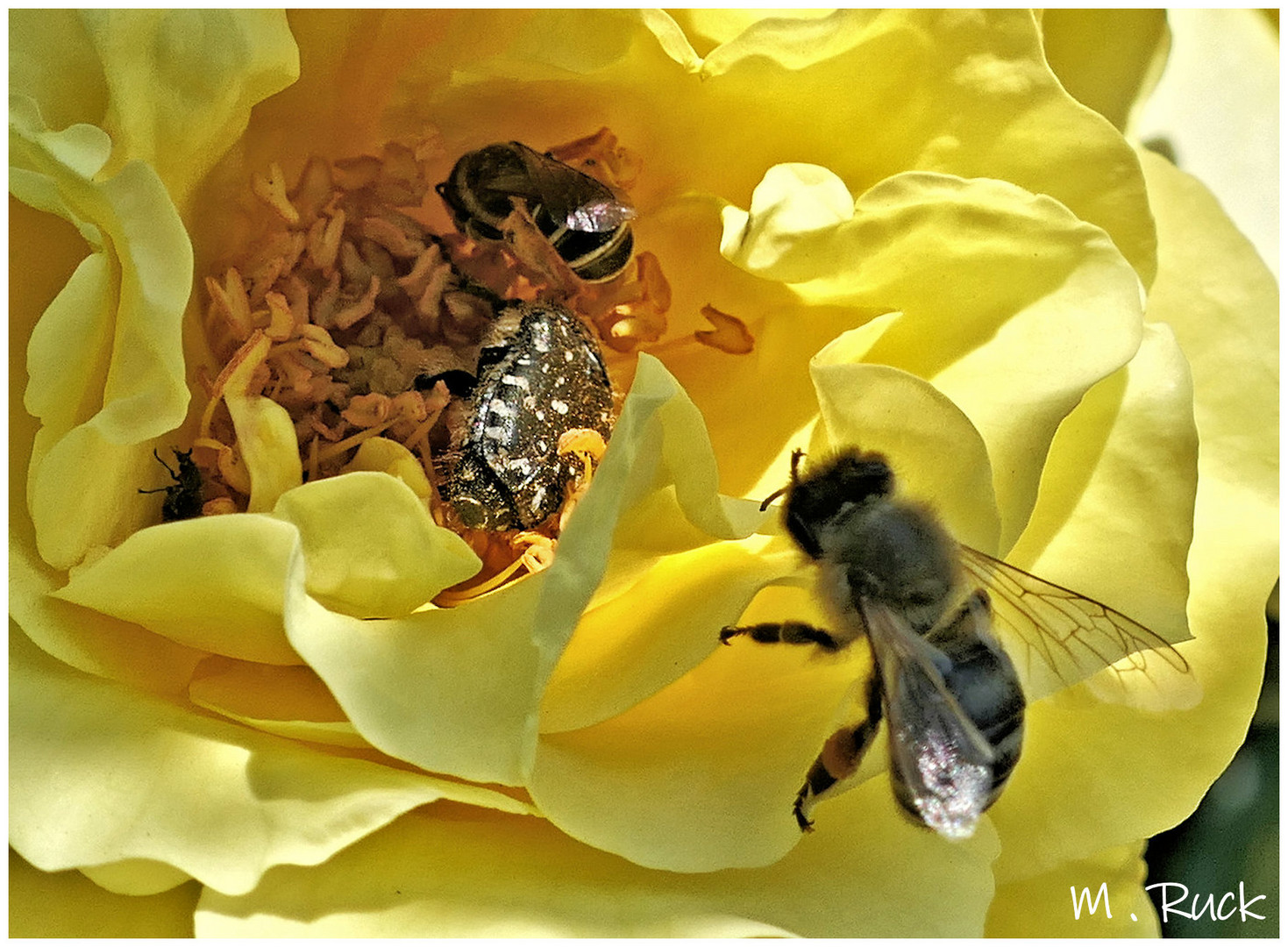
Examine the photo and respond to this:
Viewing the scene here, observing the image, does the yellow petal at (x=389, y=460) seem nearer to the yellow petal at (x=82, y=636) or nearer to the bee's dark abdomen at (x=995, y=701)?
the yellow petal at (x=82, y=636)

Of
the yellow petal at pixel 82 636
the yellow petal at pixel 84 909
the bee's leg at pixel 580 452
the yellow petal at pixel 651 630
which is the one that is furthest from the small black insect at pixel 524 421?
the yellow petal at pixel 84 909

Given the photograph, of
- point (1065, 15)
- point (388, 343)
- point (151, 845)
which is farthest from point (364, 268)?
point (1065, 15)

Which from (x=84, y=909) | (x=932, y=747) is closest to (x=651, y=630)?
(x=932, y=747)

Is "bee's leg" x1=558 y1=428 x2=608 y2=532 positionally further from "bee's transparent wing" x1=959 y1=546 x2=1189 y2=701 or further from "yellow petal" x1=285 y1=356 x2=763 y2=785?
"bee's transparent wing" x1=959 y1=546 x2=1189 y2=701

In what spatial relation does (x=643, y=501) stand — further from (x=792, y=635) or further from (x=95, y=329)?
(x=95, y=329)

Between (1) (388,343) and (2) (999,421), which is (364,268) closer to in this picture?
(1) (388,343)

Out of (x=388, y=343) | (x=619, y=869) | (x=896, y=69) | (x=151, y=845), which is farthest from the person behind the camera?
(x=388, y=343)
